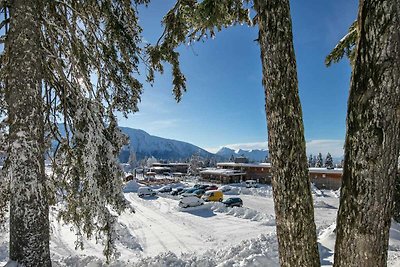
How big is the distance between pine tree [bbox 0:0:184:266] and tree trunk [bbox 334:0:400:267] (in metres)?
3.67

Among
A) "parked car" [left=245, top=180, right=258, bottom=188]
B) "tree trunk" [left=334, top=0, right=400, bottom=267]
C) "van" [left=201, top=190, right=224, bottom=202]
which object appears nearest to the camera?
"tree trunk" [left=334, top=0, right=400, bottom=267]

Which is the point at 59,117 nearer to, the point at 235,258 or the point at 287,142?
the point at 287,142

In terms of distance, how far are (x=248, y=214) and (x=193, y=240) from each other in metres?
6.87

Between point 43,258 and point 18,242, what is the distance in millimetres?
488

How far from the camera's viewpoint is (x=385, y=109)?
6.82ft

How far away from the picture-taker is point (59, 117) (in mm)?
6598

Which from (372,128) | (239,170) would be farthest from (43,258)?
(239,170)

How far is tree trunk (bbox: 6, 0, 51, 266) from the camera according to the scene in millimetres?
4480

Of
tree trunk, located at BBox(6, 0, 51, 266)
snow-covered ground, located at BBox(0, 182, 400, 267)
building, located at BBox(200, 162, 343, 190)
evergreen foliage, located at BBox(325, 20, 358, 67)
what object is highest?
evergreen foliage, located at BBox(325, 20, 358, 67)

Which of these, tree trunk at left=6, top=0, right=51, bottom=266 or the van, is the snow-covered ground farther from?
the van

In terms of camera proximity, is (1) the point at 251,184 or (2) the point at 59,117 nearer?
(2) the point at 59,117

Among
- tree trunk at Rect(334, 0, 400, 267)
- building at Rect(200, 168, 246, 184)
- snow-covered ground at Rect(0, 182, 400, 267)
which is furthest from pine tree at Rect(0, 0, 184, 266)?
building at Rect(200, 168, 246, 184)

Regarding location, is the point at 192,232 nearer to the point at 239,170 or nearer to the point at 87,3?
the point at 87,3

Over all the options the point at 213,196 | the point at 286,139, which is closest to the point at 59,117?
the point at 286,139
